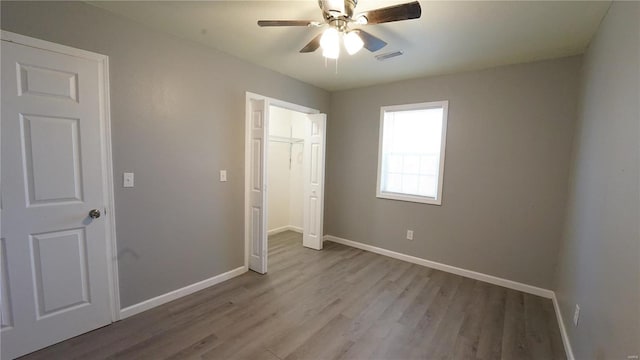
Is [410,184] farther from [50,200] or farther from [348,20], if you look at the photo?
[50,200]

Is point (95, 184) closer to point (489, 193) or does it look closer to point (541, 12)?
point (541, 12)

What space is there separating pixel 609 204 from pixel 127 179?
3.38 m

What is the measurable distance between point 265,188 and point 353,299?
61.6 inches

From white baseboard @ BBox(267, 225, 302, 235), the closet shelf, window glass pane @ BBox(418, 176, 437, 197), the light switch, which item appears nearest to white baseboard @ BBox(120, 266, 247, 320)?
the light switch

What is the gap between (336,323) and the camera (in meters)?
2.30

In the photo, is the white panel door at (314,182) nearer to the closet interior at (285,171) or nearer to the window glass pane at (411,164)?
the closet interior at (285,171)

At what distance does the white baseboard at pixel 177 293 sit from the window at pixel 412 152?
92.1 inches

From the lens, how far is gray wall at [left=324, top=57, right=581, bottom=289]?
2748 millimetres

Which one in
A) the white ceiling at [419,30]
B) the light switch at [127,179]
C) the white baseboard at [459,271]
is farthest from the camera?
the white baseboard at [459,271]

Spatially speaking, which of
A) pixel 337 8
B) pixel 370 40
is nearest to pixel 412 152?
pixel 370 40

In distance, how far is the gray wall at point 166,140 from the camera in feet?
6.68

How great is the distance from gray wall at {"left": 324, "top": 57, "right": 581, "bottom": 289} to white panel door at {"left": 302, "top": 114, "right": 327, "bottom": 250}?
75 cm

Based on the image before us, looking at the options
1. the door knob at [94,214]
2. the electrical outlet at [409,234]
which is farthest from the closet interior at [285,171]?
the door knob at [94,214]

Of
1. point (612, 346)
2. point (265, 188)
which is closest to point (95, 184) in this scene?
point (265, 188)
